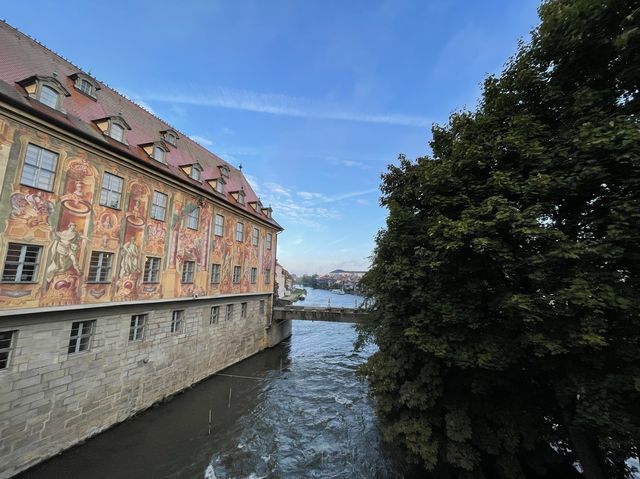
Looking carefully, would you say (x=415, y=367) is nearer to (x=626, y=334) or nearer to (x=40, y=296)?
(x=626, y=334)

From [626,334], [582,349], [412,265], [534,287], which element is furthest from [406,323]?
[626,334]

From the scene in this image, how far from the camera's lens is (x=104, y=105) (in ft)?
46.0

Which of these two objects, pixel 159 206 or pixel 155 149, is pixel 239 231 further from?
pixel 155 149

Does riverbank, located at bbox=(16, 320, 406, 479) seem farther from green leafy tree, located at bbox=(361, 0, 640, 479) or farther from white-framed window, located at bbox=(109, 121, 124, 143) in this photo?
white-framed window, located at bbox=(109, 121, 124, 143)

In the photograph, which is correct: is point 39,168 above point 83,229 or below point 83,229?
above

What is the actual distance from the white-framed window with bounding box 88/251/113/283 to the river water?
593cm

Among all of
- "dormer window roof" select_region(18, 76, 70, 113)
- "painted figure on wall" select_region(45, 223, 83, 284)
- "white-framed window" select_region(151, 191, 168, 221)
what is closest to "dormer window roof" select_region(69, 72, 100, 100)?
"dormer window roof" select_region(18, 76, 70, 113)

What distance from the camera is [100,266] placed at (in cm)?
1139

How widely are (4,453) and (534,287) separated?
1499cm

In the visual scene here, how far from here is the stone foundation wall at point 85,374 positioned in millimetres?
8703

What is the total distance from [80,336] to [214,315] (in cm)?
850

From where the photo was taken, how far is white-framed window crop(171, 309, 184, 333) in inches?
602

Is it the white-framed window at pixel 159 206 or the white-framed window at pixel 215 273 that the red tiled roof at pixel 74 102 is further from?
the white-framed window at pixel 215 273

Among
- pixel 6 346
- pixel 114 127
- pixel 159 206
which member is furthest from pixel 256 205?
pixel 6 346
